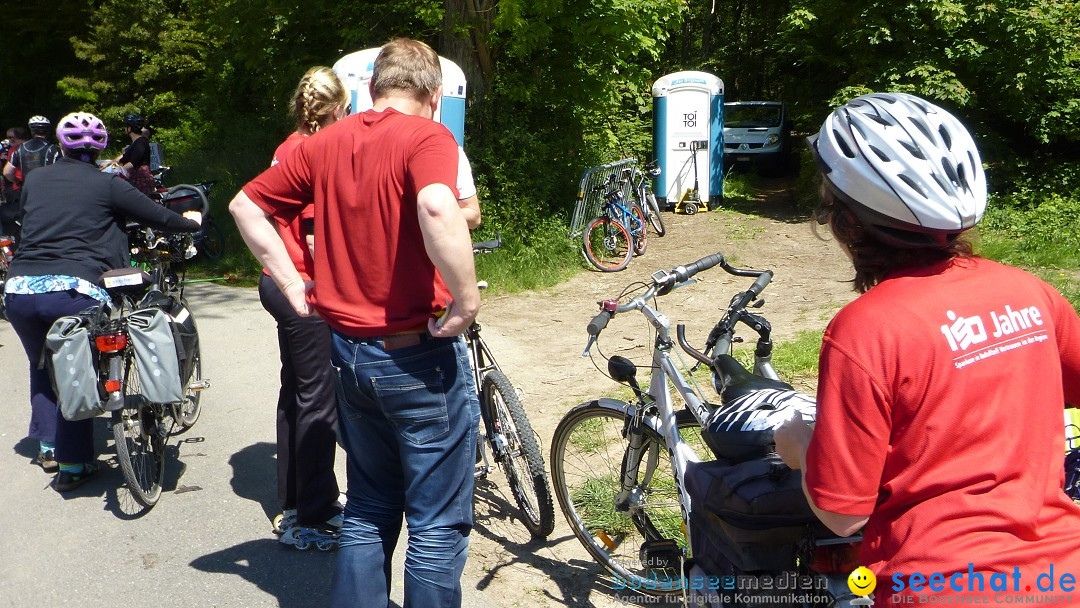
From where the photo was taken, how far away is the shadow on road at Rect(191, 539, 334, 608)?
3.69 m

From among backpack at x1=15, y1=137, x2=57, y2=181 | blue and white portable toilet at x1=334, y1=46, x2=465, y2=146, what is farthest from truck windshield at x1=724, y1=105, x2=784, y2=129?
backpack at x1=15, y1=137, x2=57, y2=181

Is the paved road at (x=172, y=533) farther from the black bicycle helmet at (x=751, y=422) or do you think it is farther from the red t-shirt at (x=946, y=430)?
the red t-shirt at (x=946, y=430)

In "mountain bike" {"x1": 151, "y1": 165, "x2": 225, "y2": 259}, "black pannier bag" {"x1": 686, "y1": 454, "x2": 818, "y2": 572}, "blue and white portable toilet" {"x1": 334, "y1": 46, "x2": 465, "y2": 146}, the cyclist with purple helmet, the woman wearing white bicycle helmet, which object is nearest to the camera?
the woman wearing white bicycle helmet

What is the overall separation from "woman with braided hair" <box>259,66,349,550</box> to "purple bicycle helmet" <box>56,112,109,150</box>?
1288 mm

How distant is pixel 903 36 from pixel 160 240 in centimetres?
1090

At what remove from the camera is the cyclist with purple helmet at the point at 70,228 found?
4.43 metres

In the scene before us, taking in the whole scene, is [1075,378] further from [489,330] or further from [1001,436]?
[489,330]

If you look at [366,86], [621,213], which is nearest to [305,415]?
[366,86]

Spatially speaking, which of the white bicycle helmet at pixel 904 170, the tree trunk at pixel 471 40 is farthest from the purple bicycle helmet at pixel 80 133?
the tree trunk at pixel 471 40

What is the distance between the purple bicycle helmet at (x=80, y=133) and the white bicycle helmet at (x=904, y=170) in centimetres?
377

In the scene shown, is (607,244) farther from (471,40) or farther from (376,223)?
(376,223)

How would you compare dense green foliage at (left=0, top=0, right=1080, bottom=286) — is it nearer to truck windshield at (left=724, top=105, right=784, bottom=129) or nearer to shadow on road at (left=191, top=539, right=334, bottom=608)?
truck windshield at (left=724, top=105, right=784, bottom=129)

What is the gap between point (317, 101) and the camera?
3691mm

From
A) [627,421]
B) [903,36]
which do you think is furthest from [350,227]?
[903,36]
